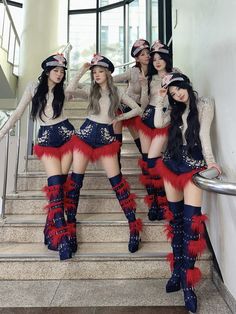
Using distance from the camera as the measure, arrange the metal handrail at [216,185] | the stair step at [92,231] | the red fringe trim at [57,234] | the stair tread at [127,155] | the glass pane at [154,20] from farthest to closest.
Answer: the glass pane at [154,20], the stair tread at [127,155], the stair step at [92,231], the red fringe trim at [57,234], the metal handrail at [216,185]

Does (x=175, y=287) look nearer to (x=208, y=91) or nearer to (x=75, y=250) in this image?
(x=75, y=250)

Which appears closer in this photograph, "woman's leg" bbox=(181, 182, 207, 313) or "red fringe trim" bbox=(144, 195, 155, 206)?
"woman's leg" bbox=(181, 182, 207, 313)

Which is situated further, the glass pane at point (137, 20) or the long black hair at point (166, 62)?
the glass pane at point (137, 20)

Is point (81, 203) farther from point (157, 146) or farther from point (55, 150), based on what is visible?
point (157, 146)

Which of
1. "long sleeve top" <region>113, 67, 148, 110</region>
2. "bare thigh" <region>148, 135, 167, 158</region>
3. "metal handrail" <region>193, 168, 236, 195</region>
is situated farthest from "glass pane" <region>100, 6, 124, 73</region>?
"metal handrail" <region>193, 168, 236, 195</region>

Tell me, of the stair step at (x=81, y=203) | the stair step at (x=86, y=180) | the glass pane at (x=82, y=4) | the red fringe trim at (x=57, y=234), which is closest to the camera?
the red fringe trim at (x=57, y=234)

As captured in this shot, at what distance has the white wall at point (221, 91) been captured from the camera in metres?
1.30

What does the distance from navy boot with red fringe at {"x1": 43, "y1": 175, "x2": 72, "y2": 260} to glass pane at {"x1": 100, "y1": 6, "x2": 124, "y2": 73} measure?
4.77m

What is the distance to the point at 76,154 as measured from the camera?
5.81 ft

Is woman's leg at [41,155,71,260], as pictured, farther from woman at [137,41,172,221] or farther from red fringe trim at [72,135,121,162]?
woman at [137,41,172,221]

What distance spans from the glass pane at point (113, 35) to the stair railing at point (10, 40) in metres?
2.05

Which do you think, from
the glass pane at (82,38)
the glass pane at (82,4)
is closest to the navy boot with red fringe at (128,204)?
the glass pane at (82,38)

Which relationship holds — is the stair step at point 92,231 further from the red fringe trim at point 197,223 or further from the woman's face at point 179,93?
the woman's face at point 179,93

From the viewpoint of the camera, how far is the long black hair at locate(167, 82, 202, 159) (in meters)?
1.44
